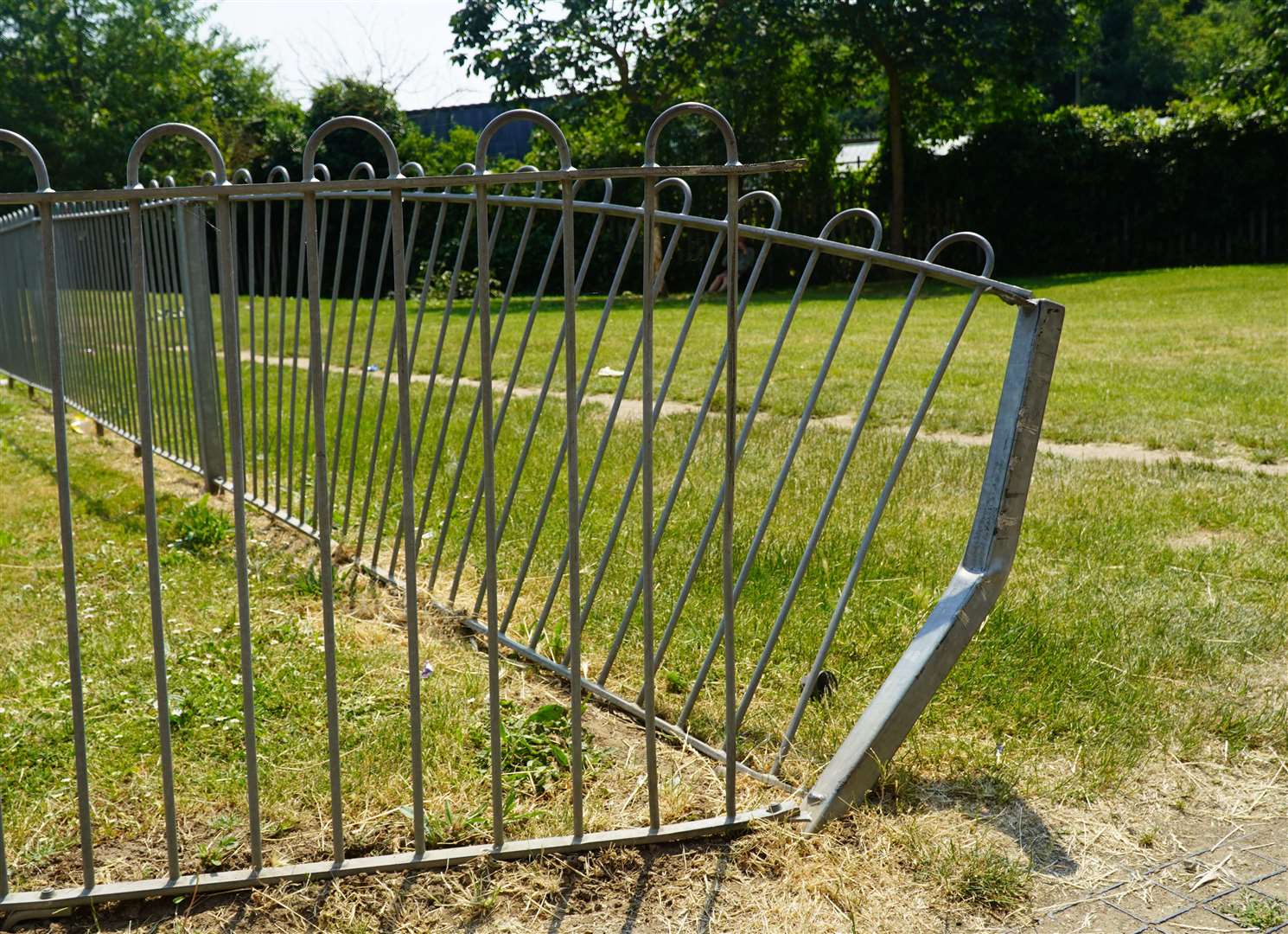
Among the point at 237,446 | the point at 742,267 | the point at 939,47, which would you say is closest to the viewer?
the point at 237,446

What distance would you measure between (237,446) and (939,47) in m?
18.0

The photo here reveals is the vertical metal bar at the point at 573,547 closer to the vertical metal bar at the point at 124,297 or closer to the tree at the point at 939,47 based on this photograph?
the vertical metal bar at the point at 124,297

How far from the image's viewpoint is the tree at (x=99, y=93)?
2998cm

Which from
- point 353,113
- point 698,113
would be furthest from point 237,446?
point 353,113

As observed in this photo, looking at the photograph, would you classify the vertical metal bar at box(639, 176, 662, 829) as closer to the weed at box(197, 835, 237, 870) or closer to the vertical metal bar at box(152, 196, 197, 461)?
the weed at box(197, 835, 237, 870)

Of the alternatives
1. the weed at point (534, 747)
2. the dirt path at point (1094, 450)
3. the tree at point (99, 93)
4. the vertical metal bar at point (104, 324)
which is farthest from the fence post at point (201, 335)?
the tree at point (99, 93)

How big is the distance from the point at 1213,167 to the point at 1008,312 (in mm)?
8387

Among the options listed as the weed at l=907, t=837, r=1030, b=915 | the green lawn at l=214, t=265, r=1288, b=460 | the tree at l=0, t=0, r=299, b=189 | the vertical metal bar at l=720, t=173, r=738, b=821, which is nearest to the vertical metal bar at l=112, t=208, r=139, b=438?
the green lawn at l=214, t=265, r=1288, b=460

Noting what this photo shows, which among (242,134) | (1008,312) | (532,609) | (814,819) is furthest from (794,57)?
(814,819)

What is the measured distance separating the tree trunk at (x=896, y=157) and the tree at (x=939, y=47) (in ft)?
0.05

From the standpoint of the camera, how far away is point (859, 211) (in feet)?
8.61

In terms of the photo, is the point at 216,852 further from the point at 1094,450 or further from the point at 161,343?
the point at 1094,450

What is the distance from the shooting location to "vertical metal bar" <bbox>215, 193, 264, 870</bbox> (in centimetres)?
202

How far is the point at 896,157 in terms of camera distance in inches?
715
